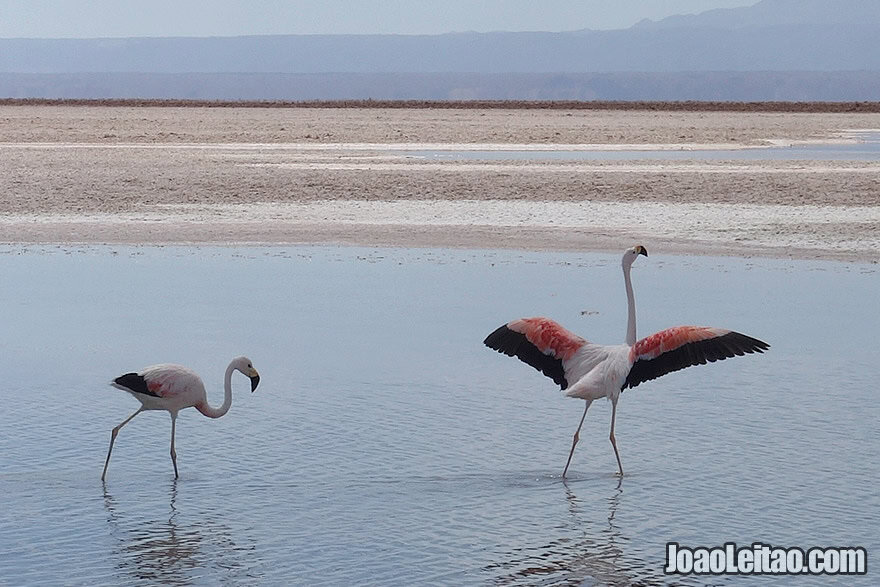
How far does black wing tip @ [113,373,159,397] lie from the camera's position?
7.58 metres

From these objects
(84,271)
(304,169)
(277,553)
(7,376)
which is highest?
(304,169)

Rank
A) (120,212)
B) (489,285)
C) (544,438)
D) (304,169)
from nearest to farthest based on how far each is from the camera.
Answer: (544,438)
(489,285)
(120,212)
(304,169)

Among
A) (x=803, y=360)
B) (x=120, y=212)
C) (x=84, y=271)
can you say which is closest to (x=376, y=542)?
(x=803, y=360)

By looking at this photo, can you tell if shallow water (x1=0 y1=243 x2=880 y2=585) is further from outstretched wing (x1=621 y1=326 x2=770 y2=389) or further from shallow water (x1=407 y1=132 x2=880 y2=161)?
shallow water (x1=407 y1=132 x2=880 y2=161)

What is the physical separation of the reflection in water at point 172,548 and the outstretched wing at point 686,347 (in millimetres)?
2371

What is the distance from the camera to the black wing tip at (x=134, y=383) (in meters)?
7.58

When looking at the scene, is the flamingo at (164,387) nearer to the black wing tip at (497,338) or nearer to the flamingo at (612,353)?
the black wing tip at (497,338)

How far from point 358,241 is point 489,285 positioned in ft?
12.4

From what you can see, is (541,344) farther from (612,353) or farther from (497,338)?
(612,353)

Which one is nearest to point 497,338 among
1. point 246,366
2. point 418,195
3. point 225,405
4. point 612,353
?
point 612,353

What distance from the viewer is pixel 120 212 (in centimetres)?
1991

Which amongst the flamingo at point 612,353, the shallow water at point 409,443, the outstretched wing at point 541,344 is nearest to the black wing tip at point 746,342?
the flamingo at point 612,353

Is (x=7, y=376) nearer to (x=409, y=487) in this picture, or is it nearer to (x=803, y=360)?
(x=409, y=487)

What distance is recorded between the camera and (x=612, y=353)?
7.72 m
